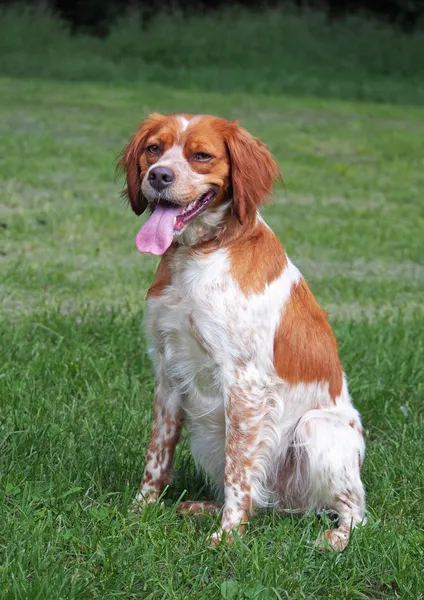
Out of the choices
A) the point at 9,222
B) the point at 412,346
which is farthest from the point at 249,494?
the point at 9,222

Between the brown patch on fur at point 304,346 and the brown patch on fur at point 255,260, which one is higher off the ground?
the brown patch on fur at point 255,260

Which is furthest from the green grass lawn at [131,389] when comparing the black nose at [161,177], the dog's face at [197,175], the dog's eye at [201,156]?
the dog's eye at [201,156]

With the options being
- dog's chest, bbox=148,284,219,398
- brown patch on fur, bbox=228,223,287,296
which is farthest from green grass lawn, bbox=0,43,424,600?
brown patch on fur, bbox=228,223,287,296

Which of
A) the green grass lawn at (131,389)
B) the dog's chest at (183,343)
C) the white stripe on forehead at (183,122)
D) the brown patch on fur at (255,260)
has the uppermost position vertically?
the white stripe on forehead at (183,122)

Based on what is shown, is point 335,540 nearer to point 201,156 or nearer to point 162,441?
point 162,441

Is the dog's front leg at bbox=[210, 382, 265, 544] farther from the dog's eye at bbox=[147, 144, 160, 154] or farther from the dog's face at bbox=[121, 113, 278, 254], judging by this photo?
the dog's eye at bbox=[147, 144, 160, 154]

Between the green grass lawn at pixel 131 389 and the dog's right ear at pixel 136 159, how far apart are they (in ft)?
3.49

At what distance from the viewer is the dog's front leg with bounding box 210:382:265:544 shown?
151 inches

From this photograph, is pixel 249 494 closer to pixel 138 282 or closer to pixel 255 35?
pixel 138 282

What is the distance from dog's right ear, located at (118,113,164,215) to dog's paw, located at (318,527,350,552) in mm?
1457

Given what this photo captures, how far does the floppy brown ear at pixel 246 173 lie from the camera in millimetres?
3840

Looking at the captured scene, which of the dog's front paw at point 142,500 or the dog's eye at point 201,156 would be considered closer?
the dog's eye at point 201,156

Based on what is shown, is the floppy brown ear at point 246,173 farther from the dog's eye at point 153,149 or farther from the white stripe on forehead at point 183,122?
the dog's eye at point 153,149

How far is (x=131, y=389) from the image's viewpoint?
5188 millimetres
